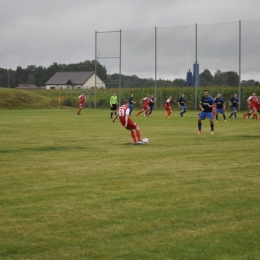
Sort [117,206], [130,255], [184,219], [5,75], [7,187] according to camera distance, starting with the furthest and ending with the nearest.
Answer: [5,75]
[7,187]
[117,206]
[184,219]
[130,255]

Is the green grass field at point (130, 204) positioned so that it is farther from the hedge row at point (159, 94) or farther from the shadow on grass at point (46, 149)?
the hedge row at point (159, 94)

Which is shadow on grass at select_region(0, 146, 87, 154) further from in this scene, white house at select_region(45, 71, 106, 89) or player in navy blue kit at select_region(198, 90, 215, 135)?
white house at select_region(45, 71, 106, 89)

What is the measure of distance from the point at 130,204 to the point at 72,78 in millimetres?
112896

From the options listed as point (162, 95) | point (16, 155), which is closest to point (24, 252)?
point (16, 155)

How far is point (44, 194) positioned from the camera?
10500 millimetres

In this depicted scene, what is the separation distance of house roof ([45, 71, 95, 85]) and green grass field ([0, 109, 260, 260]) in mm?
100489

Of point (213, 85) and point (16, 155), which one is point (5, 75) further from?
point (16, 155)

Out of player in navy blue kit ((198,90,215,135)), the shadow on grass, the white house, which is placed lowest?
the shadow on grass

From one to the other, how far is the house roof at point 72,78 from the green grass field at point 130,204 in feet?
330

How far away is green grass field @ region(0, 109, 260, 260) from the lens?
7.05 meters

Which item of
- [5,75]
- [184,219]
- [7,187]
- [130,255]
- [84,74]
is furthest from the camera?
[5,75]

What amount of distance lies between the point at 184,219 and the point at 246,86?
159 feet

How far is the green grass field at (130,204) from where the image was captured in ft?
23.1

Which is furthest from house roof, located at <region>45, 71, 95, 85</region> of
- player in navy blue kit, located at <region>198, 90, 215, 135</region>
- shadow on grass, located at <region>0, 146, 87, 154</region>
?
shadow on grass, located at <region>0, 146, 87, 154</region>
